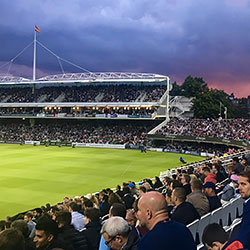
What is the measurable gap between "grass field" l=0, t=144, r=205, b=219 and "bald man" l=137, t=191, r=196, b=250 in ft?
47.7

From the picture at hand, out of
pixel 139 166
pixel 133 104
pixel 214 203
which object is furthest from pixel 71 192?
pixel 133 104

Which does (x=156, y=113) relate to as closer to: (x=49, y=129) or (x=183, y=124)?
(x=183, y=124)

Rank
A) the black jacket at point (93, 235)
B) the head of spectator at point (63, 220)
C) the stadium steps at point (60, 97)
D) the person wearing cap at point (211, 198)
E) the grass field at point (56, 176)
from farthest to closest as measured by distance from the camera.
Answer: the stadium steps at point (60, 97) → the grass field at point (56, 176) → the person wearing cap at point (211, 198) → the head of spectator at point (63, 220) → the black jacket at point (93, 235)

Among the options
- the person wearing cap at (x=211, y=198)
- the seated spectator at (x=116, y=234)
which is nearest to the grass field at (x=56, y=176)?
the person wearing cap at (x=211, y=198)

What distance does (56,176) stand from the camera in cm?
2541

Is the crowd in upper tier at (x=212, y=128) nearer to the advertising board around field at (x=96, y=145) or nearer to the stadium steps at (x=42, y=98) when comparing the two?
the advertising board around field at (x=96, y=145)

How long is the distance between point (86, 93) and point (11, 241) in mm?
63781

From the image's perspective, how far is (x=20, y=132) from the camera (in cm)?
6456

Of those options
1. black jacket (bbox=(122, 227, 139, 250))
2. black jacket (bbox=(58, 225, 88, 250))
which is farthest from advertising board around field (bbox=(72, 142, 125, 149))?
black jacket (bbox=(122, 227, 139, 250))

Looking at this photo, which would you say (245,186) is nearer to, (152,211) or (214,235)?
(214,235)

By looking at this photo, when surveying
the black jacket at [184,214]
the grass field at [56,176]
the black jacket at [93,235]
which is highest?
the black jacket at [184,214]

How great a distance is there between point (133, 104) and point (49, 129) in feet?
68.7

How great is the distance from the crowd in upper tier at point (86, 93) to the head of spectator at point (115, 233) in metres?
55.0

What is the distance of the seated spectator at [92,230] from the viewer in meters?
→ 5.03
